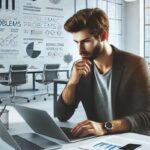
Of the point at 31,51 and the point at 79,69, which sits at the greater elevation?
the point at 31,51

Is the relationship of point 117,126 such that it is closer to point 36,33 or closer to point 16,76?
point 16,76

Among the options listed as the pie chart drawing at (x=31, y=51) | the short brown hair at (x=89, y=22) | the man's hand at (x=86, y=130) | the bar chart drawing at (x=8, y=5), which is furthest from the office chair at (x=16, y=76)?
the man's hand at (x=86, y=130)

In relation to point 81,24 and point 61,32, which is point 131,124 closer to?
point 81,24

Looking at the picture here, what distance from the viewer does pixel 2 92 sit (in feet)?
25.1

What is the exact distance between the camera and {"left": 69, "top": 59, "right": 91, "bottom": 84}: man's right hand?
4.95 feet

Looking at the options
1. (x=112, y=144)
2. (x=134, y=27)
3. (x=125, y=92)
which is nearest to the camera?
(x=112, y=144)

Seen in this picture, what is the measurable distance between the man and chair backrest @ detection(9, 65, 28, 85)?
15.8ft

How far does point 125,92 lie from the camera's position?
4.93 feet

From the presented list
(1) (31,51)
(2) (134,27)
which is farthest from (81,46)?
(2) (134,27)

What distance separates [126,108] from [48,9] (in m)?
7.45

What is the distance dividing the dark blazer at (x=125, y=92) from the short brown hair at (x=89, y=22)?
7.2 inches

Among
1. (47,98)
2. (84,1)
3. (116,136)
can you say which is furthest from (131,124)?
(84,1)

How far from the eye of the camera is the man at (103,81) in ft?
4.59

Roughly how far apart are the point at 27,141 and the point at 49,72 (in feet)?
19.3
